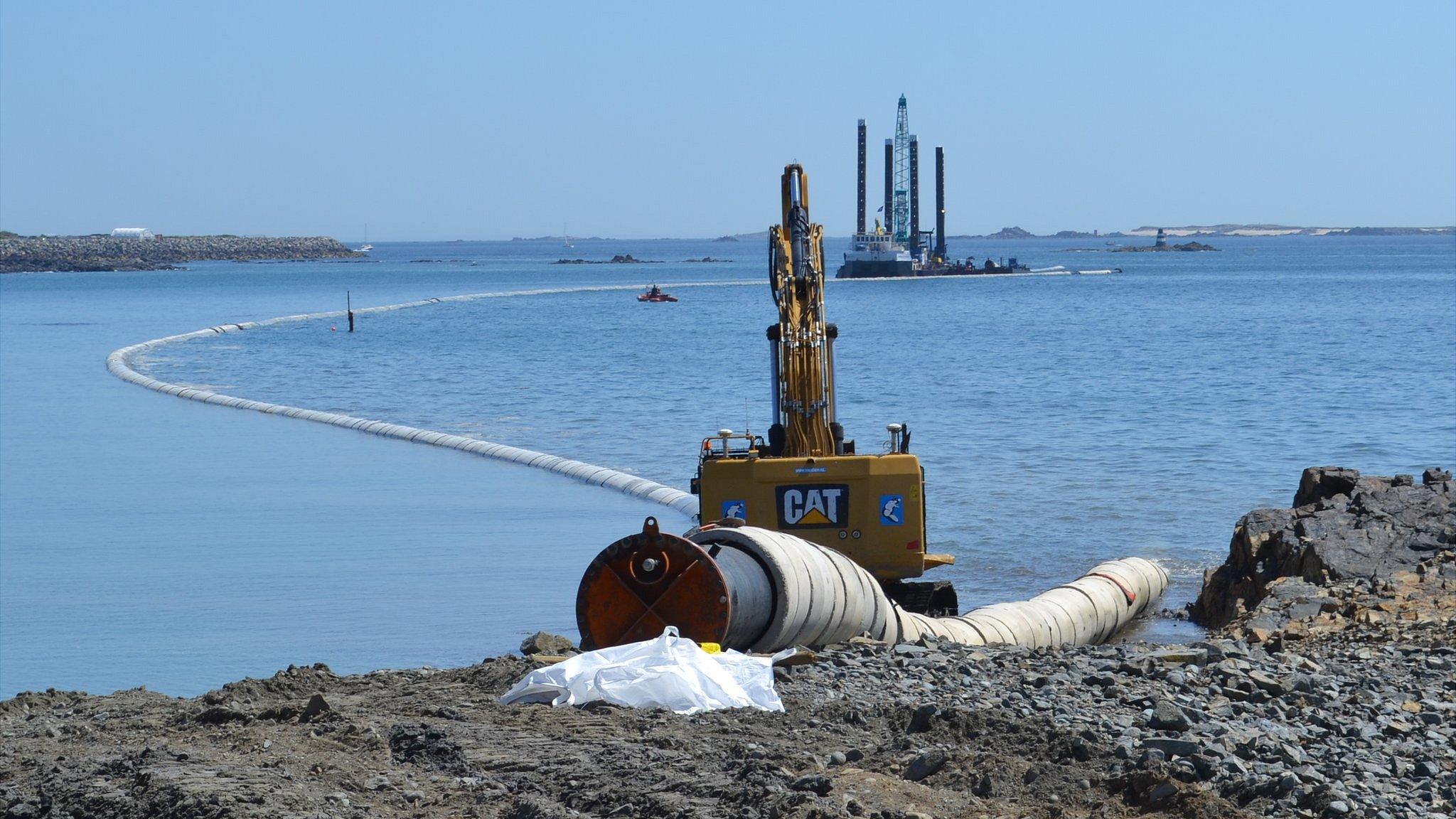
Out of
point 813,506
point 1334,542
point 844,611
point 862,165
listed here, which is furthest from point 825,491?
point 862,165

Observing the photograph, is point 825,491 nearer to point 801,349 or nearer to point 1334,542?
point 801,349

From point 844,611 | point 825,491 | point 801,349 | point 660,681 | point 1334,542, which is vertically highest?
point 801,349

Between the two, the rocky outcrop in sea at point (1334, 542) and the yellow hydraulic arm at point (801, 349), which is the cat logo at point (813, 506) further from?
the rocky outcrop in sea at point (1334, 542)

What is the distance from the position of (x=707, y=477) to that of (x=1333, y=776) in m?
6.82

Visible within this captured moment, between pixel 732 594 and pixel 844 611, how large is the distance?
130 centimetres

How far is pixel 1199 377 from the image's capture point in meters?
43.0

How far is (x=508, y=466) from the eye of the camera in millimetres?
24703

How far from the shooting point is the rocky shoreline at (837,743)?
21.2 ft

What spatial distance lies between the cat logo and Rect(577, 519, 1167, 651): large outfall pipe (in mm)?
1781

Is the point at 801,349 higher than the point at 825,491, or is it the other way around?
the point at 801,349

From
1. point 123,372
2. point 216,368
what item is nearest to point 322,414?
point 123,372

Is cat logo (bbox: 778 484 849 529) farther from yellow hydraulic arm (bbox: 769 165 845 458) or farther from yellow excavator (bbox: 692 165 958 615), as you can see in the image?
yellow hydraulic arm (bbox: 769 165 845 458)

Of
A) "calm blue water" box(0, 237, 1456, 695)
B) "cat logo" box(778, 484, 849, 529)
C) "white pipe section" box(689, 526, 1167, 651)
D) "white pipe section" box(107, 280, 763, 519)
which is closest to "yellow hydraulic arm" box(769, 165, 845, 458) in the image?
"cat logo" box(778, 484, 849, 529)

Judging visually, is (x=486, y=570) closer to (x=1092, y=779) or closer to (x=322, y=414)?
(x=1092, y=779)
